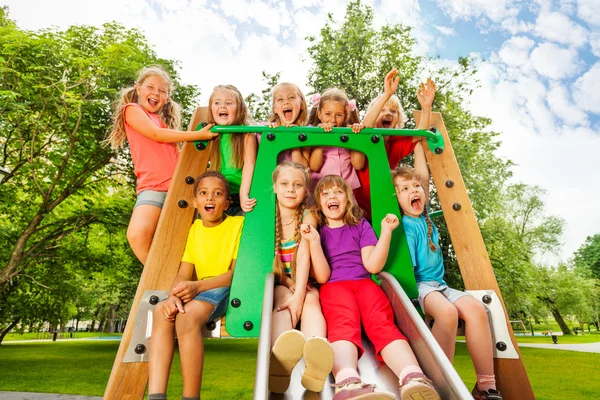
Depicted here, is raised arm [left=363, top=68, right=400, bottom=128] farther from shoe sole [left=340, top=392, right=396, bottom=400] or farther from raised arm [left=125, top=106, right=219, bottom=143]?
shoe sole [left=340, top=392, right=396, bottom=400]

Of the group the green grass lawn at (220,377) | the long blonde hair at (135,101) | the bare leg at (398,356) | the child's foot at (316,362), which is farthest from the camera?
the green grass lawn at (220,377)

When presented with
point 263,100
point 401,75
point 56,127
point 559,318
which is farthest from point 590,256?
point 56,127

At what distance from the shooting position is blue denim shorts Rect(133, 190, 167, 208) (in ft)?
10.2

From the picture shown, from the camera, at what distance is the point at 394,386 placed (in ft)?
6.59

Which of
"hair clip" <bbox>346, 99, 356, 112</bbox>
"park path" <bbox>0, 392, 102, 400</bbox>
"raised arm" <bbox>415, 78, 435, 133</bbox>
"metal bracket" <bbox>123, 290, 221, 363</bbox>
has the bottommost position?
"park path" <bbox>0, 392, 102, 400</bbox>

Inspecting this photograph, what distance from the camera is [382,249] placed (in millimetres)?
2535

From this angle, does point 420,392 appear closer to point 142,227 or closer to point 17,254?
point 142,227

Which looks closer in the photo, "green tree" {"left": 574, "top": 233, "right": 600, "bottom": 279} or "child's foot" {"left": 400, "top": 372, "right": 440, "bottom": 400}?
"child's foot" {"left": 400, "top": 372, "right": 440, "bottom": 400}

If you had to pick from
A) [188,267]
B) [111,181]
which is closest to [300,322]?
[188,267]

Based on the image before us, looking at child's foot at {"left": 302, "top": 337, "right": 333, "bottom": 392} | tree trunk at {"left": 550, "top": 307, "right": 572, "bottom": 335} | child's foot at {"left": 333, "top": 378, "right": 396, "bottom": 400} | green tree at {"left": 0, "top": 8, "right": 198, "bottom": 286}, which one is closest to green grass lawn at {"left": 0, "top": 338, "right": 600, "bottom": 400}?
green tree at {"left": 0, "top": 8, "right": 198, "bottom": 286}

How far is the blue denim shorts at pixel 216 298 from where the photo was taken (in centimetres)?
245

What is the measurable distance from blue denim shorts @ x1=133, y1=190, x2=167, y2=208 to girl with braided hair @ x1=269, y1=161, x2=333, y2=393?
912mm

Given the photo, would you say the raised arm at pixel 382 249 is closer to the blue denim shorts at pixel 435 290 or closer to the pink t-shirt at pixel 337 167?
the blue denim shorts at pixel 435 290

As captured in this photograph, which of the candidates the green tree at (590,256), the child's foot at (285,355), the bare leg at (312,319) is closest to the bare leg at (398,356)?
the bare leg at (312,319)
